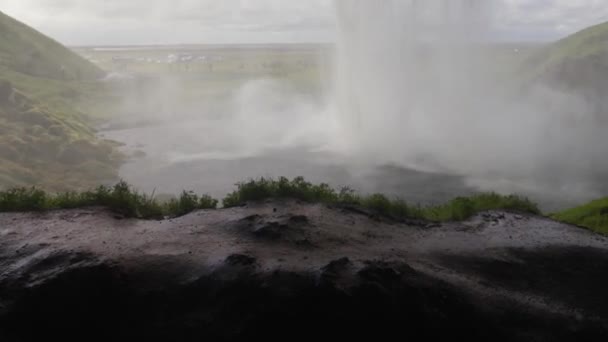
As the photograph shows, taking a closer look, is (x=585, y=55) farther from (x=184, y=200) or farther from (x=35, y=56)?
(x=35, y=56)

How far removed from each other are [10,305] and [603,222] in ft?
96.4

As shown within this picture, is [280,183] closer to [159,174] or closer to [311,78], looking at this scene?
[159,174]

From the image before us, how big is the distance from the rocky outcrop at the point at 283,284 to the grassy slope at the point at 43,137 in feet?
198

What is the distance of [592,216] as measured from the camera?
29.5 metres

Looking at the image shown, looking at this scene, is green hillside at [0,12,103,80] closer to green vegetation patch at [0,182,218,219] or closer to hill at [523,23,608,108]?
green vegetation patch at [0,182,218,219]

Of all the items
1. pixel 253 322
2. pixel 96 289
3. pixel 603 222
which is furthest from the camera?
pixel 603 222

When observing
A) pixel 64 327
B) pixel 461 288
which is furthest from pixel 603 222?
pixel 64 327

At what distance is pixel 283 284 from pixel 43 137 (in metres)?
86.2

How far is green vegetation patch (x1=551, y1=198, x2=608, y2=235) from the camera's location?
28166 mm

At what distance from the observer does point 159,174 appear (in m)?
76.5

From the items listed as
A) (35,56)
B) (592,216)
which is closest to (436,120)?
(592,216)

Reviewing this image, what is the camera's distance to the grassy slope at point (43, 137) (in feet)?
247

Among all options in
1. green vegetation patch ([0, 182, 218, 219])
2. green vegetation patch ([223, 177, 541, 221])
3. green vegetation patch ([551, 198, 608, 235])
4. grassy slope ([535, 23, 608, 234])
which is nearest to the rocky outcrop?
green vegetation patch ([0, 182, 218, 219])

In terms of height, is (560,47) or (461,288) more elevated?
(560,47)
